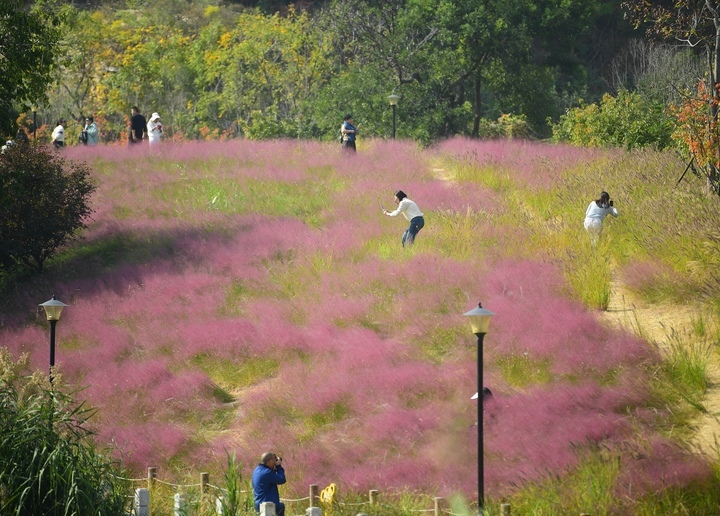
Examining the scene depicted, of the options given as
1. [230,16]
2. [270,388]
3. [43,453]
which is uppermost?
[230,16]

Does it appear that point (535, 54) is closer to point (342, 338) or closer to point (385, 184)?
point (385, 184)

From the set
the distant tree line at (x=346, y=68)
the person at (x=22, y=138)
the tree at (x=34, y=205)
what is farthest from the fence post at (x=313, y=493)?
the distant tree line at (x=346, y=68)

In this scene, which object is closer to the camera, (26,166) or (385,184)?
(26,166)

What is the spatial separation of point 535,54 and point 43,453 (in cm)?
4032

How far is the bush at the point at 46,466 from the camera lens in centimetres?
1103

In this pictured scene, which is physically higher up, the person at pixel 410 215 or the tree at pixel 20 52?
the tree at pixel 20 52

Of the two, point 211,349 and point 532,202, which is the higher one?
point 532,202

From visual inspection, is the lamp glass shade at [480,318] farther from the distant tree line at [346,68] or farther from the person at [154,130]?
the distant tree line at [346,68]

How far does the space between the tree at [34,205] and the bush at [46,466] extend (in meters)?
12.9

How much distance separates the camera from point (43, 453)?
36.6 ft

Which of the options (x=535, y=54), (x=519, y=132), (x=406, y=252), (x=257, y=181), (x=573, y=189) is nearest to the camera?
(x=406, y=252)

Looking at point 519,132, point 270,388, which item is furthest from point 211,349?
point 519,132

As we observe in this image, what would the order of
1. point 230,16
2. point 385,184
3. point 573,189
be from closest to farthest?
point 573,189 < point 385,184 < point 230,16

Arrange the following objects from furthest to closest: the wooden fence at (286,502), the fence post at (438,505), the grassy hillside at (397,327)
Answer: the grassy hillside at (397,327)
the fence post at (438,505)
the wooden fence at (286,502)
